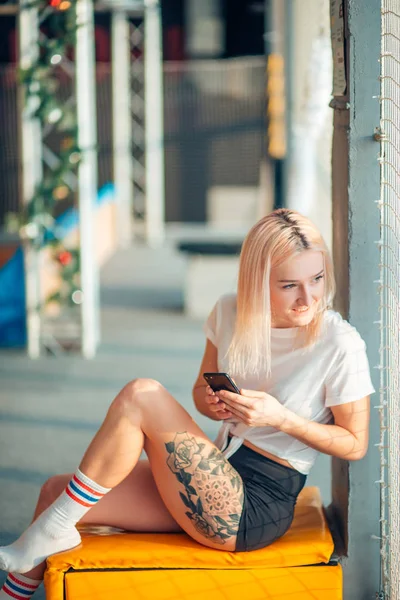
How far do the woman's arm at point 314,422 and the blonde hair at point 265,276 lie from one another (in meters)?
0.16

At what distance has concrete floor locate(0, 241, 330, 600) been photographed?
3.84 meters

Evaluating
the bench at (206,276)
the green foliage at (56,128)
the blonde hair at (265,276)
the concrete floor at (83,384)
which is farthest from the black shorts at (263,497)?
the bench at (206,276)

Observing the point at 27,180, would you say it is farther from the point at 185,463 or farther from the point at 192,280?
the point at 185,463

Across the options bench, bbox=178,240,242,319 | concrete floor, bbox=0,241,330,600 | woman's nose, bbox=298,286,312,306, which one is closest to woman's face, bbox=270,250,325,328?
woman's nose, bbox=298,286,312,306

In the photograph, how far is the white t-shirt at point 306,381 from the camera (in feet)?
7.64

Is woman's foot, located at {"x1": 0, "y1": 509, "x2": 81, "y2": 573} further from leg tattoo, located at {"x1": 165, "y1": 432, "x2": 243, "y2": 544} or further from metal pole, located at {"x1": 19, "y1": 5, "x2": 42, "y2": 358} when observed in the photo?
metal pole, located at {"x1": 19, "y1": 5, "x2": 42, "y2": 358}

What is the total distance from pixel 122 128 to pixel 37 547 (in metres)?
8.91

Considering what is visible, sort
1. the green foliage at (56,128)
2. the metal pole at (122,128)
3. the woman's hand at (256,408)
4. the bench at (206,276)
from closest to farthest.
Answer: the woman's hand at (256,408) → the green foliage at (56,128) → the bench at (206,276) → the metal pole at (122,128)

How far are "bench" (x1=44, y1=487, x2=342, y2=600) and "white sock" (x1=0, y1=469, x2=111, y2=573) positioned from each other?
0.04 m

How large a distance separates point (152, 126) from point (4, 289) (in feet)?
17.7

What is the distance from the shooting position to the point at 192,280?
22.9 ft

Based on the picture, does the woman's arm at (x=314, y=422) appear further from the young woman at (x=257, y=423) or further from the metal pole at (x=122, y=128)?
the metal pole at (x=122, y=128)

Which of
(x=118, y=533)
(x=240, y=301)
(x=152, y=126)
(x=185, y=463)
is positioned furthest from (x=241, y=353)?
(x=152, y=126)

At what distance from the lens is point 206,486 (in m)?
2.33
